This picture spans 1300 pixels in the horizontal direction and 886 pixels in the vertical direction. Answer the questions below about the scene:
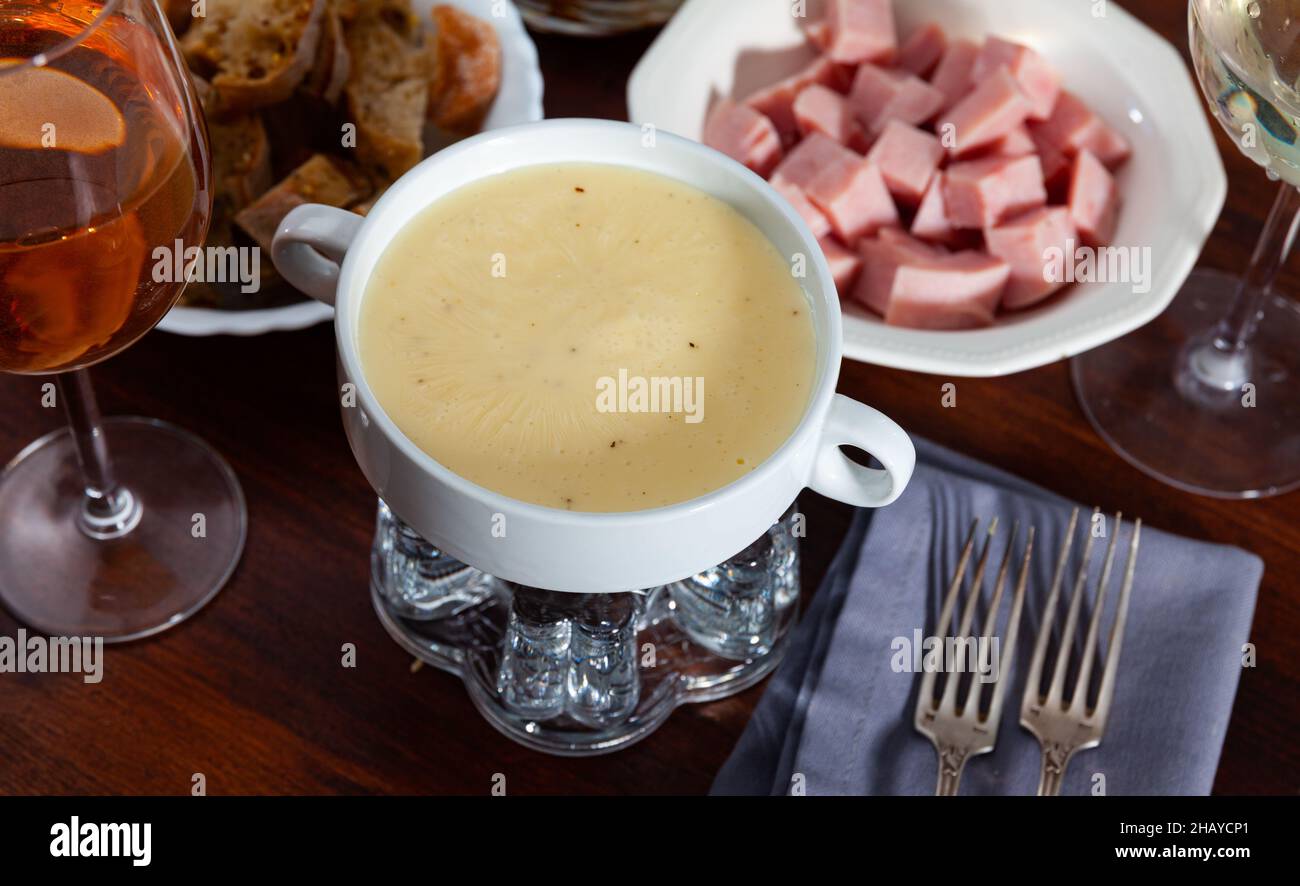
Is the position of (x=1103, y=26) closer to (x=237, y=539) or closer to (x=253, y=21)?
(x=253, y=21)

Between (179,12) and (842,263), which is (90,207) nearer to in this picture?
(179,12)

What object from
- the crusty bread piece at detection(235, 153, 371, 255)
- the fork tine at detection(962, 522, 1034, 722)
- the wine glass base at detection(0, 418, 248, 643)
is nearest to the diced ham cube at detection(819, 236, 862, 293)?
the fork tine at detection(962, 522, 1034, 722)

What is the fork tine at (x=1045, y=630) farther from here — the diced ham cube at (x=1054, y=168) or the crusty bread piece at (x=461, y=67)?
the crusty bread piece at (x=461, y=67)

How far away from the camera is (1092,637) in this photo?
0.85m

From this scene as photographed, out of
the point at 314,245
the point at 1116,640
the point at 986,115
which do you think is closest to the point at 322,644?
the point at 314,245

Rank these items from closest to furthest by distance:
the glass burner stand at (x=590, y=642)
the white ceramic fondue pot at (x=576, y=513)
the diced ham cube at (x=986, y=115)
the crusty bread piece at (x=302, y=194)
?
the white ceramic fondue pot at (x=576, y=513) → the glass burner stand at (x=590, y=642) → the crusty bread piece at (x=302, y=194) → the diced ham cube at (x=986, y=115)

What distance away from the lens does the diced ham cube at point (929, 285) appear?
0.96m

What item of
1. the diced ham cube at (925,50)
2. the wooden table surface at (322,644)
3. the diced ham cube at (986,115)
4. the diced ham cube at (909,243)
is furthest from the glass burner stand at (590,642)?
the diced ham cube at (925,50)

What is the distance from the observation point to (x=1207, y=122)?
106cm

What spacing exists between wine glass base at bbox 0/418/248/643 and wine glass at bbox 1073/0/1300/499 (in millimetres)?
624

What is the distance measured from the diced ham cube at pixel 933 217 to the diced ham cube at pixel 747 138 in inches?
4.6

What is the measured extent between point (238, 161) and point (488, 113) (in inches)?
7.5
